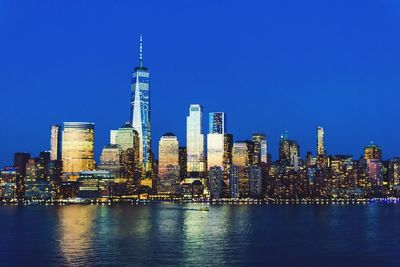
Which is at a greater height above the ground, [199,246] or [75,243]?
[75,243]

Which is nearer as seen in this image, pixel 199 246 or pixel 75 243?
pixel 199 246

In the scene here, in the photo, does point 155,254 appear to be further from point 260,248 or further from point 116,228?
point 116,228

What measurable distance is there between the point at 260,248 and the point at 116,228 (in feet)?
130

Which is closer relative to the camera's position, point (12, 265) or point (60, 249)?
point (12, 265)

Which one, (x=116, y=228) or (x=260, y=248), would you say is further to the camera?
(x=116, y=228)

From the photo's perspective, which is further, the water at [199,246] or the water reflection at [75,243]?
the water reflection at [75,243]

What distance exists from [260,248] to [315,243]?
10.3m

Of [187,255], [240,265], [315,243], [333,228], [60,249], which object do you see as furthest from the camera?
[333,228]

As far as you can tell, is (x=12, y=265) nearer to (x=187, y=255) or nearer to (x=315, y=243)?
(x=187, y=255)

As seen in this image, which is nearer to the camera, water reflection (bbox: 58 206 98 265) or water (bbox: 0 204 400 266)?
water (bbox: 0 204 400 266)

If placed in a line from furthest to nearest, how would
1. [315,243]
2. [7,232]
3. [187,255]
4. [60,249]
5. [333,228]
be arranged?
[333,228] → [7,232] → [315,243] → [60,249] → [187,255]

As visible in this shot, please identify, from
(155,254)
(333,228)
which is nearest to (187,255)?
(155,254)

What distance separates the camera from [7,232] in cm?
11025

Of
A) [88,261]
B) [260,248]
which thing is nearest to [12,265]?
[88,261]
